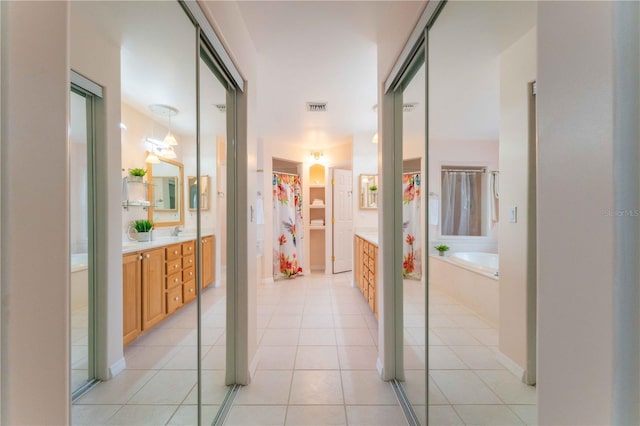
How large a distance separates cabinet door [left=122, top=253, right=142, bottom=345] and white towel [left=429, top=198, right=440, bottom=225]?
1.36 m

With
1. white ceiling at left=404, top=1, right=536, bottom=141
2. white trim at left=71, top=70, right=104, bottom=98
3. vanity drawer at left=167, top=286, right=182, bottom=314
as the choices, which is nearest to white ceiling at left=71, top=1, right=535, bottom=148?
white ceiling at left=404, top=1, right=536, bottom=141

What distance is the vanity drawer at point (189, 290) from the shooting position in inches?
53.8

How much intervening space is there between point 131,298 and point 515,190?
1.39 meters

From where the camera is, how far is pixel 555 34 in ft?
1.50

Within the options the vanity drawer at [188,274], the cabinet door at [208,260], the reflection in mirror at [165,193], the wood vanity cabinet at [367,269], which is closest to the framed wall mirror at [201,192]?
the reflection in mirror at [165,193]

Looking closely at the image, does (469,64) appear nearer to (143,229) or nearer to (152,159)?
(152,159)

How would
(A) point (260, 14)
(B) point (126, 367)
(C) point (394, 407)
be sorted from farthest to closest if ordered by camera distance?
(A) point (260, 14), (C) point (394, 407), (B) point (126, 367)

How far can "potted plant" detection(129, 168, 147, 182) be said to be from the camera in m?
0.94

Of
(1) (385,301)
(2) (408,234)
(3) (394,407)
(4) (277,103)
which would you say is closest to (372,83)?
(4) (277,103)

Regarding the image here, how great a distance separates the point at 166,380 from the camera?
117cm

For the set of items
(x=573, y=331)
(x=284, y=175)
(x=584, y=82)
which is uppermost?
(x=284, y=175)

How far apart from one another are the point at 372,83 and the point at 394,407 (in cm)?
284

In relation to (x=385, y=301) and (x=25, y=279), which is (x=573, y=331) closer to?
(x=25, y=279)

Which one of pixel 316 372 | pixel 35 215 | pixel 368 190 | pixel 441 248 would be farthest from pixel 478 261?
pixel 368 190
